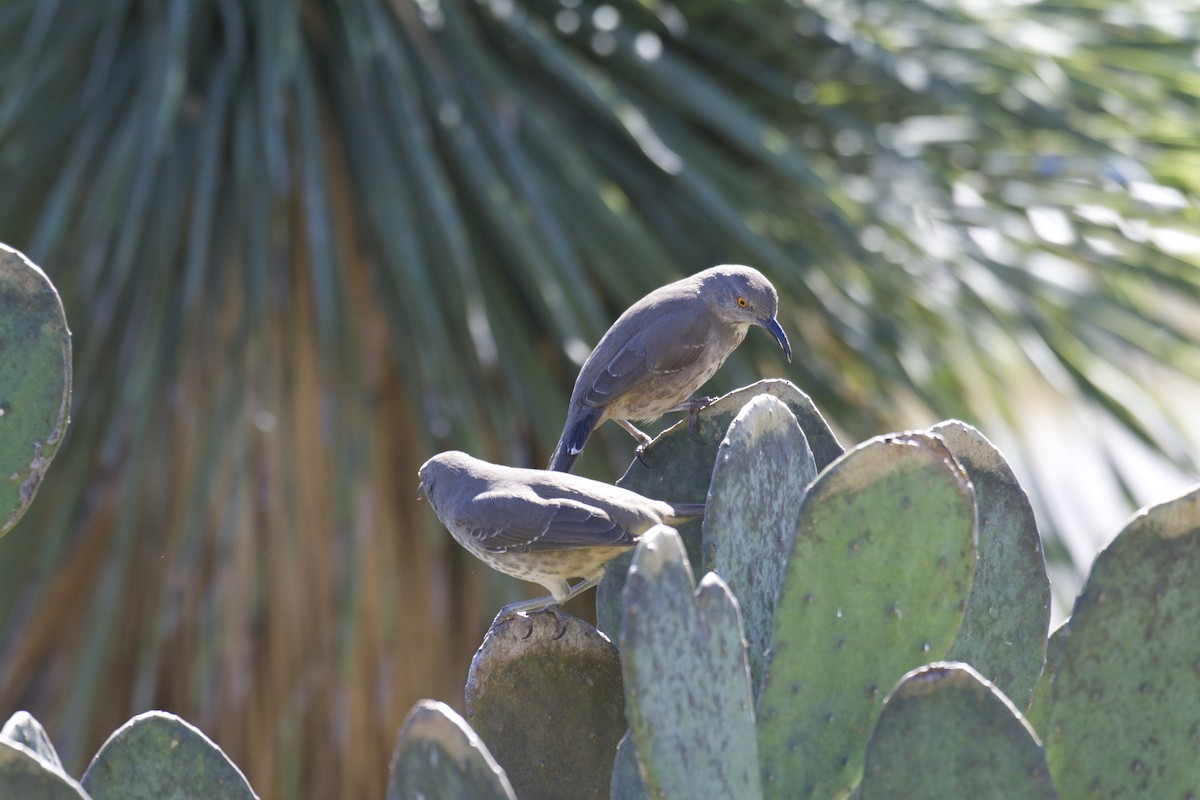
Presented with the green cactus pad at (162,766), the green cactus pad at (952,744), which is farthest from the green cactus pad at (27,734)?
the green cactus pad at (952,744)

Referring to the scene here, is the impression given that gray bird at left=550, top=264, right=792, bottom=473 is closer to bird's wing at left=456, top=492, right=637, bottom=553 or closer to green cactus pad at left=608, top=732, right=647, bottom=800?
bird's wing at left=456, top=492, right=637, bottom=553

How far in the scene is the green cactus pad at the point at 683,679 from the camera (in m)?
1.04

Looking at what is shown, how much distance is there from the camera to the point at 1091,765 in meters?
1.25

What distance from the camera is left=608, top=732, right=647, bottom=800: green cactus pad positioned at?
1.26 m

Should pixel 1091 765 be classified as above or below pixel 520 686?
above

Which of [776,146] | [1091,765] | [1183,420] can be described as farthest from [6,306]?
[1183,420]

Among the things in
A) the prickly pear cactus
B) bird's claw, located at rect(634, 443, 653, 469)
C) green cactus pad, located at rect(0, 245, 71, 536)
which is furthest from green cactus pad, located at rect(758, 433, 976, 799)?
green cactus pad, located at rect(0, 245, 71, 536)

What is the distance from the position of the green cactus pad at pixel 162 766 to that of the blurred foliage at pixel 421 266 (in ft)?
6.74

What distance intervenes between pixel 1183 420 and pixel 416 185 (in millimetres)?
2394

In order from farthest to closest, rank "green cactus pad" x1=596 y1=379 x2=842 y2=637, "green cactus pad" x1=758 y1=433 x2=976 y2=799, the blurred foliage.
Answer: the blurred foliage
"green cactus pad" x1=596 y1=379 x2=842 y2=637
"green cactus pad" x1=758 y1=433 x2=976 y2=799

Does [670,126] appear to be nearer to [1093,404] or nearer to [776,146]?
[776,146]

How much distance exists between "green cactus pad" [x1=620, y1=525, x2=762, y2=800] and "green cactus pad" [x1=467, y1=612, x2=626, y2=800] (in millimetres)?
447

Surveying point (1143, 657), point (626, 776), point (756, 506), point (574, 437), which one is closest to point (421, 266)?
point (574, 437)

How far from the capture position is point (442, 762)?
101 cm
